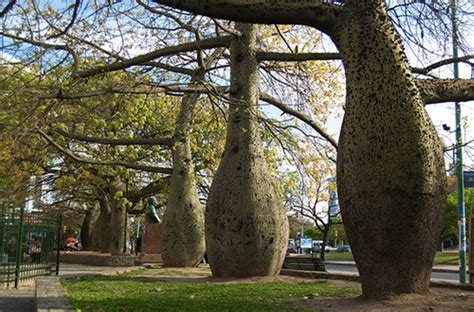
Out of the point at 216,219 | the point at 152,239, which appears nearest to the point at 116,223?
the point at 152,239

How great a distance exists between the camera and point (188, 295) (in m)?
7.67

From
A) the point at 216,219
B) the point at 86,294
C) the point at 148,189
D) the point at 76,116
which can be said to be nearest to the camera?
the point at 86,294

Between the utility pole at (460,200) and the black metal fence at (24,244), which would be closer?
the black metal fence at (24,244)

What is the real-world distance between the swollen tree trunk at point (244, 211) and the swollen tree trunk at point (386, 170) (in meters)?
3.61

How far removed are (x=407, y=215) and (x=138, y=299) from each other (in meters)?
3.49

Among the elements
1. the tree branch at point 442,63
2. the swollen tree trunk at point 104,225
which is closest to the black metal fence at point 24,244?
the tree branch at point 442,63

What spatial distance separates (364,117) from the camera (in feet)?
20.4

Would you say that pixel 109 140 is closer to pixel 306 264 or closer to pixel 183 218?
pixel 183 218

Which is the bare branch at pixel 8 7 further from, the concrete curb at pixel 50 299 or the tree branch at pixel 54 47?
the concrete curb at pixel 50 299

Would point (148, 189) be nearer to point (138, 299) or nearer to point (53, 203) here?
point (53, 203)

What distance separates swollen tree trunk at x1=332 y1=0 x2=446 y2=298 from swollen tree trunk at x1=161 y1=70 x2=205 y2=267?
28.1 feet

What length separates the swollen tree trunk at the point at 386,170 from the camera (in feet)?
19.7

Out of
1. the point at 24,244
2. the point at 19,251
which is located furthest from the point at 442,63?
the point at 24,244

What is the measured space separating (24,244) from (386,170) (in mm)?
8782
